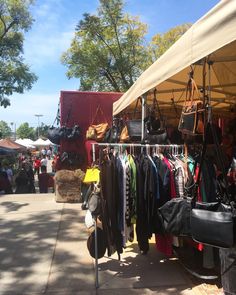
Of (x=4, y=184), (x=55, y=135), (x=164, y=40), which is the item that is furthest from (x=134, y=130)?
(x=164, y=40)

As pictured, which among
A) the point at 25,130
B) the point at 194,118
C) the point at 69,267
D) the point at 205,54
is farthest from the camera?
the point at 25,130

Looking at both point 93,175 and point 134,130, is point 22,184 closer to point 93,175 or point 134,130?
point 134,130

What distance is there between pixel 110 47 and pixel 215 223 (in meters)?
20.3

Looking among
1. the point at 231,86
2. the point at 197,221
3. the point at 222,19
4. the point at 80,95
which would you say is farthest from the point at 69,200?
the point at 222,19

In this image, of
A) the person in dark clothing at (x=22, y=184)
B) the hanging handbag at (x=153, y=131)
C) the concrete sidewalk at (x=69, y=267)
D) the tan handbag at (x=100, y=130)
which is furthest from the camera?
the person in dark clothing at (x=22, y=184)

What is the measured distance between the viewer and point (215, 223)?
2.59 m

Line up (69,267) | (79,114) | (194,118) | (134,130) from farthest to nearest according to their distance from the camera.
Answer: (79,114) < (134,130) < (69,267) < (194,118)

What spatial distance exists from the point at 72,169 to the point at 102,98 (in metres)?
2.04

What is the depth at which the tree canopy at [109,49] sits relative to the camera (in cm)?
2150

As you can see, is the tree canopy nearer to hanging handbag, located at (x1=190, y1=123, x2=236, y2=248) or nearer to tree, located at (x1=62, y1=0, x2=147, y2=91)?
tree, located at (x1=62, y1=0, x2=147, y2=91)

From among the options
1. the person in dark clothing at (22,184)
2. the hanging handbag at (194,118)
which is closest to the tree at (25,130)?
the person in dark clothing at (22,184)

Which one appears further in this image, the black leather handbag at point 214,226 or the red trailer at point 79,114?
the red trailer at point 79,114

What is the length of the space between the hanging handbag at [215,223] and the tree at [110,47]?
19.5 m

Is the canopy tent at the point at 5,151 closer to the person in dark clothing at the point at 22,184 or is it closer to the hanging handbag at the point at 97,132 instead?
the person in dark clothing at the point at 22,184
